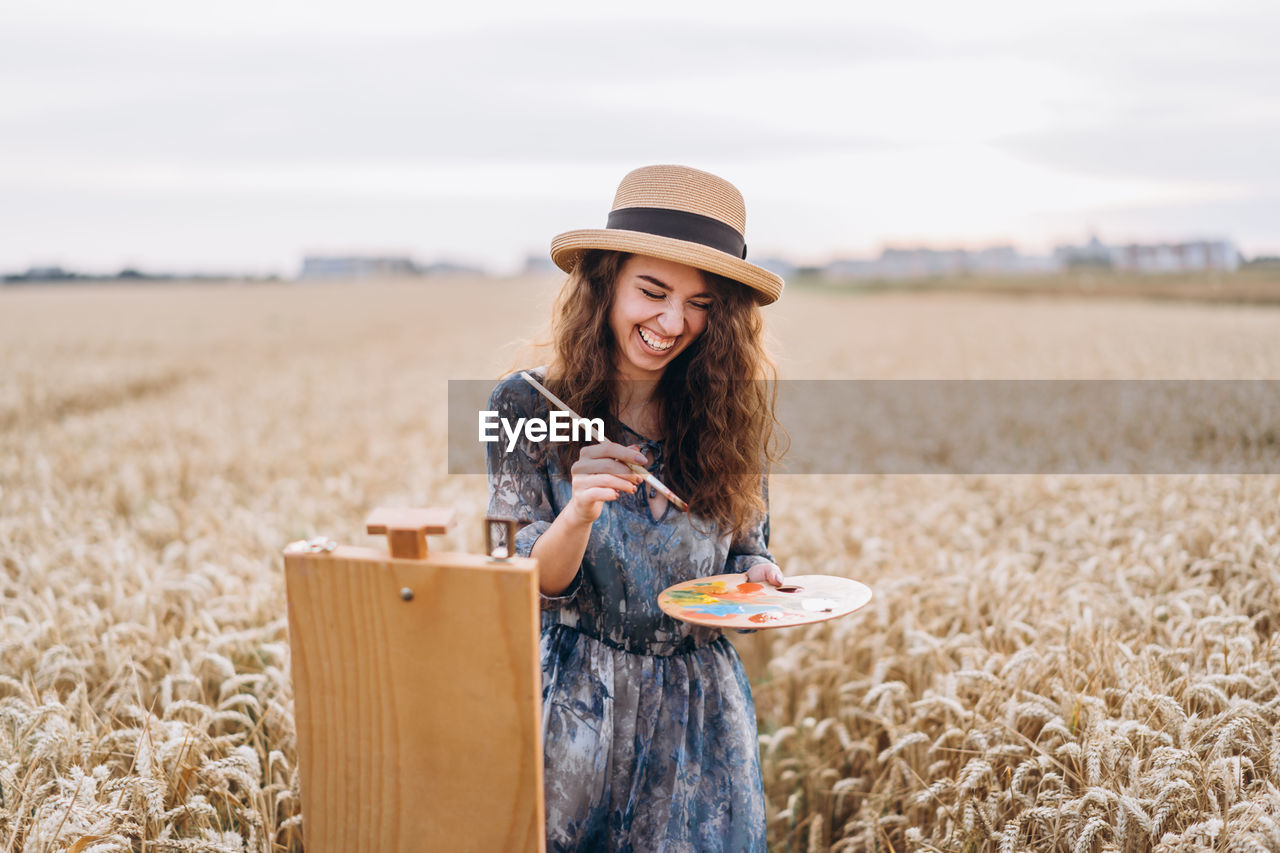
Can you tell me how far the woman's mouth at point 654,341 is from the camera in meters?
2.31

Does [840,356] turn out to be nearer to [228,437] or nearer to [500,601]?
[228,437]

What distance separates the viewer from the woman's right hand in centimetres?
183

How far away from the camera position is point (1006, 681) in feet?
9.75

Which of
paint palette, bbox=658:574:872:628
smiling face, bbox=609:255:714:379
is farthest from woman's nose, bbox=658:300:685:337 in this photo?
paint palette, bbox=658:574:872:628

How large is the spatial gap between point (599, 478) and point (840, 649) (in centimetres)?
239

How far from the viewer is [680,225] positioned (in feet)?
7.52

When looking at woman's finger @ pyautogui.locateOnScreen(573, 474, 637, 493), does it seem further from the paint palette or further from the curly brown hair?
the curly brown hair

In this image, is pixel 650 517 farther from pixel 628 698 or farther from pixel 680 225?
pixel 680 225

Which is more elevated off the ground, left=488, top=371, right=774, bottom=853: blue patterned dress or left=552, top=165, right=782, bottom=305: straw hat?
left=552, top=165, right=782, bottom=305: straw hat
